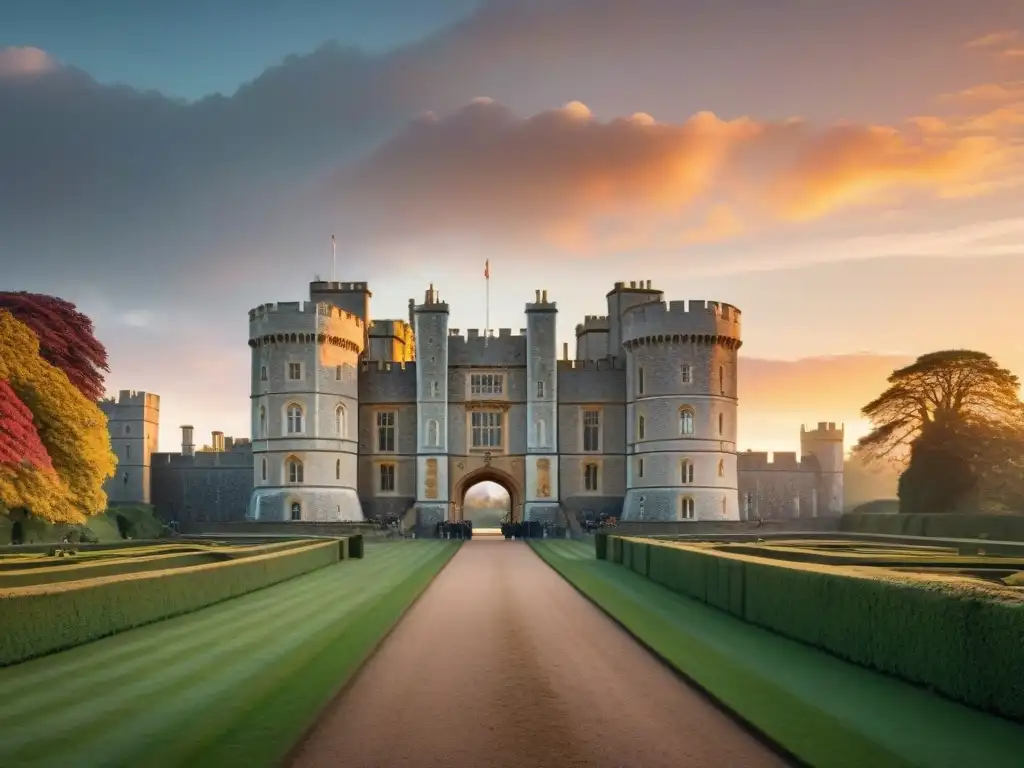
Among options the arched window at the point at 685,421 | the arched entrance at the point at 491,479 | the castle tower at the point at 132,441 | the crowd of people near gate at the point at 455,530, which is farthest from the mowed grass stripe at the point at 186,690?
the castle tower at the point at 132,441

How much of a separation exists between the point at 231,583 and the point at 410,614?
4.49 meters

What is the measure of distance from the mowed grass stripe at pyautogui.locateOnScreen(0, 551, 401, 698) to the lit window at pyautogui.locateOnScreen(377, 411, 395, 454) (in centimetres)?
3950

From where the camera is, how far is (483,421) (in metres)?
60.2

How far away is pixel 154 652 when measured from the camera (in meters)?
13.3

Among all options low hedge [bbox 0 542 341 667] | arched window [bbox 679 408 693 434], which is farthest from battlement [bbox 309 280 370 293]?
low hedge [bbox 0 542 341 667]

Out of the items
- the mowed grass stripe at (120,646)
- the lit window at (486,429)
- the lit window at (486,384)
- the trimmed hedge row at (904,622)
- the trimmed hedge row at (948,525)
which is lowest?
the trimmed hedge row at (948,525)

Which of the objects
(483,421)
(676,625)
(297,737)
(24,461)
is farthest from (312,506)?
(297,737)

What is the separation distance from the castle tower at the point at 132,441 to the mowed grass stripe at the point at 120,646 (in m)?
52.0

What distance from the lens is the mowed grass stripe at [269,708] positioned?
830cm

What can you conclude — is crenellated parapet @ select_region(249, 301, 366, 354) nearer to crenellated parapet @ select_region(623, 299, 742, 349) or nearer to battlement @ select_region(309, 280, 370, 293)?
battlement @ select_region(309, 280, 370, 293)

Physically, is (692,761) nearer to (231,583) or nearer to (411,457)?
(231,583)

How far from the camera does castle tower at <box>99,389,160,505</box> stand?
68.2 meters

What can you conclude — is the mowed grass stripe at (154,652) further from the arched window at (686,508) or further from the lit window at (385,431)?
the lit window at (385,431)

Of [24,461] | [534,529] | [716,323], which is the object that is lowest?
[534,529]
